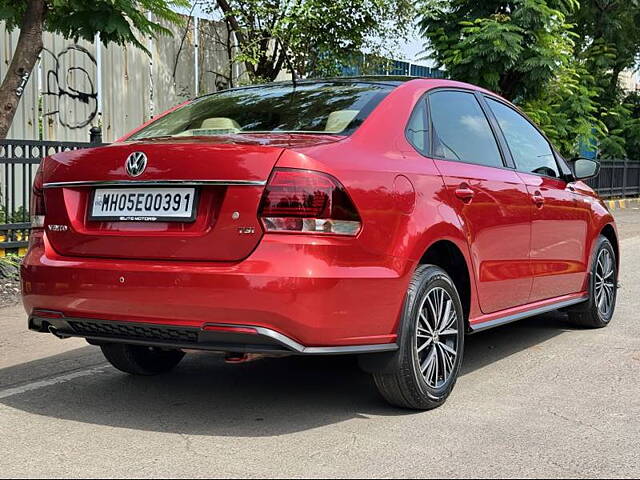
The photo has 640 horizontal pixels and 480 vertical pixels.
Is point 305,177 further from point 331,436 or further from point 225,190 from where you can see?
point 331,436

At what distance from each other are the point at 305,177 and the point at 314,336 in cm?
69

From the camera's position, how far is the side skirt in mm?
4945

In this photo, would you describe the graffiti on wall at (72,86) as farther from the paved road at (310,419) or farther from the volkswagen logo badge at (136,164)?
the volkswagen logo badge at (136,164)

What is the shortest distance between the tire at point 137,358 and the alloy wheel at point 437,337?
1.66m

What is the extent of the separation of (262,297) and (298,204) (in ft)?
1.41

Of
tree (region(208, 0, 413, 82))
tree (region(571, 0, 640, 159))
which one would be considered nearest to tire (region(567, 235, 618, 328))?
tree (region(208, 0, 413, 82))

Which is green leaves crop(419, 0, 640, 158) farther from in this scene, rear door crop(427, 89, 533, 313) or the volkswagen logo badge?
the volkswagen logo badge

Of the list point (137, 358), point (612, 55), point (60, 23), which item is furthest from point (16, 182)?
point (612, 55)

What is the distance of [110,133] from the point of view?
1237 cm

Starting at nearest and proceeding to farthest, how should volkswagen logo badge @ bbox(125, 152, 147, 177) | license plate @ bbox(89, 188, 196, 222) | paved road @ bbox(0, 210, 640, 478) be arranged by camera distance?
paved road @ bbox(0, 210, 640, 478) < license plate @ bbox(89, 188, 196, 222) < volkswagen logo badge @ bbox(125, 152, 147, 177)

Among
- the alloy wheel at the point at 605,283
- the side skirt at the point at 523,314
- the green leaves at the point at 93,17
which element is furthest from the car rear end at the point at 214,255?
the green leaves at the point at 93,17

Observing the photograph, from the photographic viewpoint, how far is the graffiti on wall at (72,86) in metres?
11.6

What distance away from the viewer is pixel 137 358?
510 cm

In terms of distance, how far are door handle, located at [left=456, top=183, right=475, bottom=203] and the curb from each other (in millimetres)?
20276
